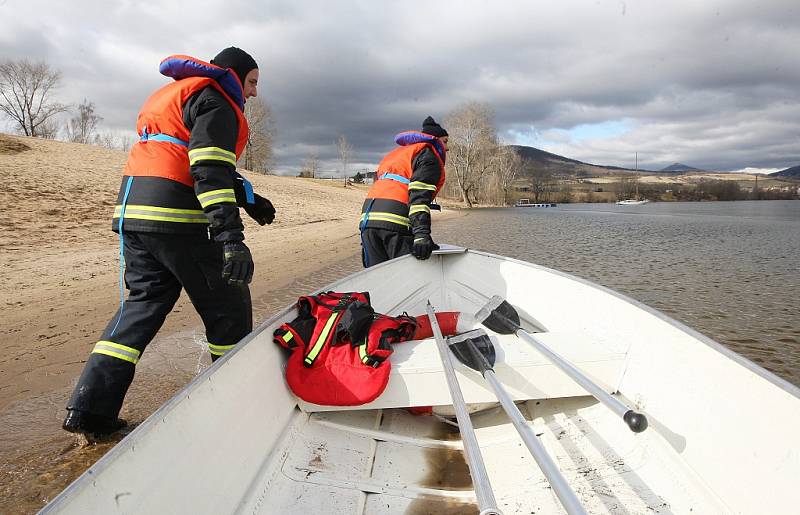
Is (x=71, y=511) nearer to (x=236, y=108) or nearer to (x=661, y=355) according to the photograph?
(x=236, y=108)

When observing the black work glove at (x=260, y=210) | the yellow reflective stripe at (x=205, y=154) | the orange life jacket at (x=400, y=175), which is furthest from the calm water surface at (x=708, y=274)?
the yellow reflective stripe at (x=205, y=154)

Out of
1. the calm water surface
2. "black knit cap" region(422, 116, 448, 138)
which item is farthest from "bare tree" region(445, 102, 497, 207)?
"black knit cap" region(422, 116, 448, 138)

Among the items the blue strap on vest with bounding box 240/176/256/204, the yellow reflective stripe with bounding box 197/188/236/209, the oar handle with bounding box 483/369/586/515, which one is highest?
the blue strap on vest with bounding box 240/176/256/204

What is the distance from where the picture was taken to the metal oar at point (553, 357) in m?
1.66

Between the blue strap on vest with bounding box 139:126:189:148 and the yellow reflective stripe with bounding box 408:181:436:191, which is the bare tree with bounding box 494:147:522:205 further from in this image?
the blue strap on vest with bounding box 139:126:189:148

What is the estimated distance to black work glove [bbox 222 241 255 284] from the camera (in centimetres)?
217

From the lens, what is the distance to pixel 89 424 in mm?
2133

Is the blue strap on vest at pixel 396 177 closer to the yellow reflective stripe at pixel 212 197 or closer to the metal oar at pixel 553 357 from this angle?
the metal oar at pixel 553 357

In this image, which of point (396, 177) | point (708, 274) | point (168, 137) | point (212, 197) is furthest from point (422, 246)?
point (708, 274)

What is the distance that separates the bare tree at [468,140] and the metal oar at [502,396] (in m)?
48.3

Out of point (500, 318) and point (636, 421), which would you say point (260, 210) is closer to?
point (500, 318)

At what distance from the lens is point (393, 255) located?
4.21 m

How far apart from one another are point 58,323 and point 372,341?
4.04 m

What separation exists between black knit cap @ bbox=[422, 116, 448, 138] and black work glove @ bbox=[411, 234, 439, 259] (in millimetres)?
917
